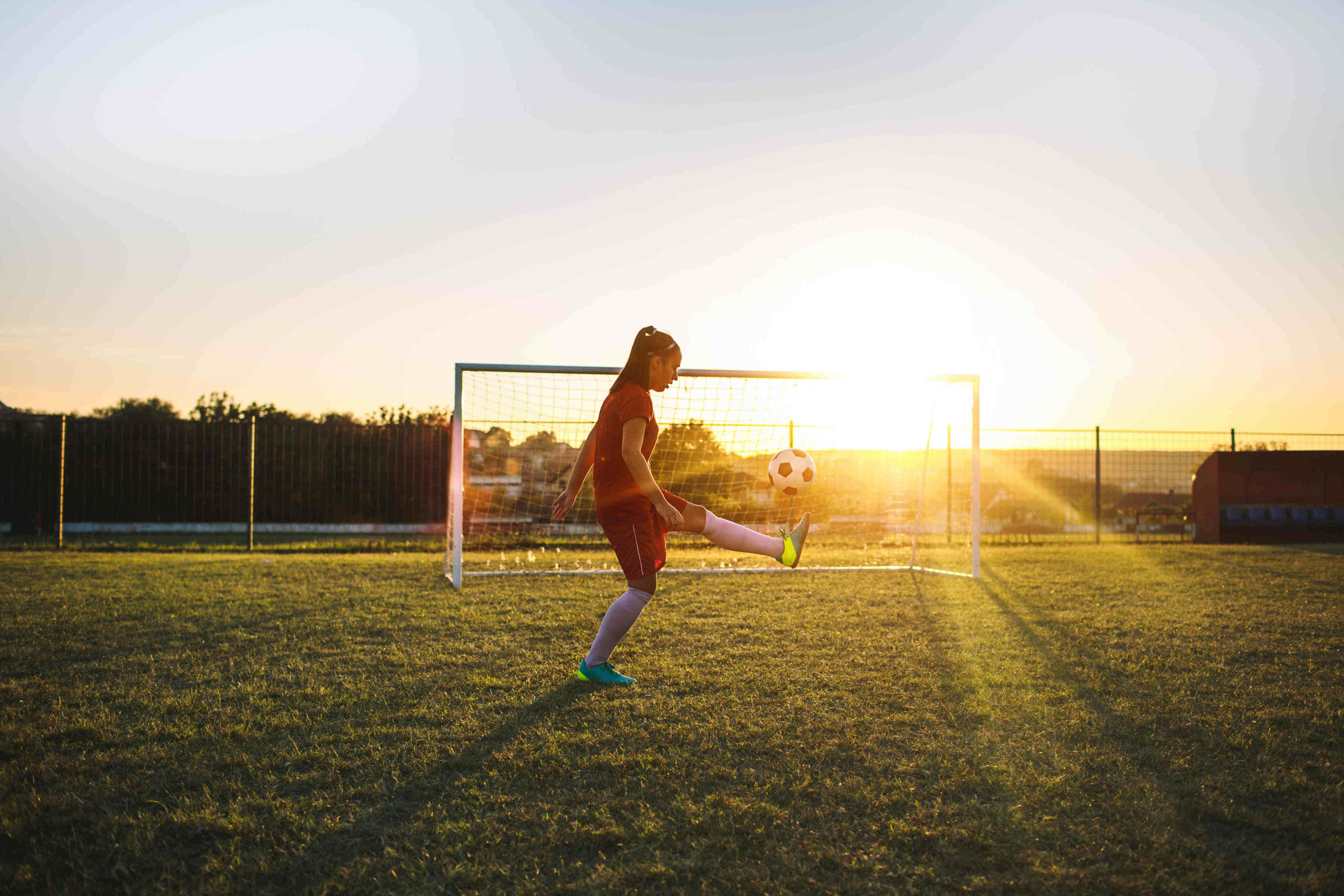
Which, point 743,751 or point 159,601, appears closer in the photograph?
point 743,751

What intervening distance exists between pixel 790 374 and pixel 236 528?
13.5 metres

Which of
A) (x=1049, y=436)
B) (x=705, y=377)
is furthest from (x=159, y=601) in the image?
(x=1049, y=436)

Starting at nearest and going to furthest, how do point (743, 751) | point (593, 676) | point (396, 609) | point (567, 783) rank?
point (567, 783)
point (743, 751)
point (593, 676)
point (396, 609)

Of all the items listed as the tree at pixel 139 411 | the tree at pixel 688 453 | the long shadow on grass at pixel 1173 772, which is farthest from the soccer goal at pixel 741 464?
the tree at pixel 139 411

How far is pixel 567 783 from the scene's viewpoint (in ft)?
8.07

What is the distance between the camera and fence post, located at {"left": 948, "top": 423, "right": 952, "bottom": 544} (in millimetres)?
12531

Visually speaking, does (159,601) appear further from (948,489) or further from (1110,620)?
(948,489)

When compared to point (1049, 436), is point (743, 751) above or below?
below

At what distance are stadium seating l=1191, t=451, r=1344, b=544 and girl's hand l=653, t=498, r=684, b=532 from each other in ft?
41.3

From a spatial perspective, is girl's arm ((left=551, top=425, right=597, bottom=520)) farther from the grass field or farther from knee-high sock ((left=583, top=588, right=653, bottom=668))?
the grass field

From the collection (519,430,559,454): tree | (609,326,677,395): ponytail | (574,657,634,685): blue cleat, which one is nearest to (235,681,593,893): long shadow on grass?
(574,657,634,685): blue cleat

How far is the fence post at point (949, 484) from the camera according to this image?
12531 millimetres

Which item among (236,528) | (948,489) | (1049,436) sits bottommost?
(236,528)

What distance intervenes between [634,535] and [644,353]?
0.88 m
